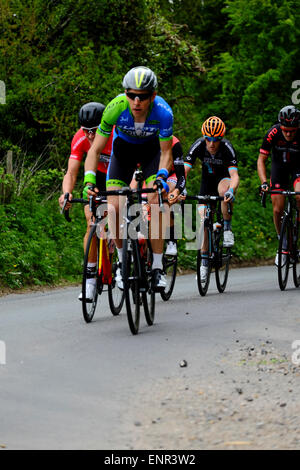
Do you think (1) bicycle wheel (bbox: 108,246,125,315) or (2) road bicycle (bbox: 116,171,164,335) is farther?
(1) bicycle wheel (bbox: 108,246,125,315)

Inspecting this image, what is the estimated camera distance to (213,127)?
37.9ft

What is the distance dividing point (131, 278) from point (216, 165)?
426 centimetres

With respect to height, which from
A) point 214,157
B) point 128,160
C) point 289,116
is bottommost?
point 128,160

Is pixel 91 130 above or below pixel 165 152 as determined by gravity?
above

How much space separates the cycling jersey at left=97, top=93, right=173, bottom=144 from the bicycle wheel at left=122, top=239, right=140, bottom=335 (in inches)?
42.2

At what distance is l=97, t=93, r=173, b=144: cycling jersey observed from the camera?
820 centimetres

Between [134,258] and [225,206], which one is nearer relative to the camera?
[134,258]

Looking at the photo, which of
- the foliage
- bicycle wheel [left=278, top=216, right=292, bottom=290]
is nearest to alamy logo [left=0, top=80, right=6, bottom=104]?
the foliage

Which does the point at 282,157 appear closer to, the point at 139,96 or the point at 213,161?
the point at 213,161

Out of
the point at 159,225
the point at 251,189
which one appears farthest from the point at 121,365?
the point at 251,189

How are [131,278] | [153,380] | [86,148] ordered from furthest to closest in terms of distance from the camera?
[86,148], [131,278], [153,380]

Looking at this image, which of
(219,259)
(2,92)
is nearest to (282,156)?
(219,259)

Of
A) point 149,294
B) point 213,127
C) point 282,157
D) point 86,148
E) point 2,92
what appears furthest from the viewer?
point 2,92

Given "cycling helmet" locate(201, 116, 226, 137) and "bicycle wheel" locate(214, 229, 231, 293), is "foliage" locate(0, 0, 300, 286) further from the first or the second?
"cycling helmet" locate(201, 116, 226, 137)
